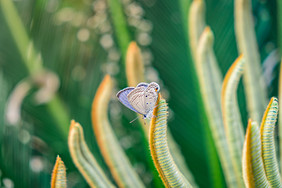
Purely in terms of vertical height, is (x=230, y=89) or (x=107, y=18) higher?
(x=107, y=18)

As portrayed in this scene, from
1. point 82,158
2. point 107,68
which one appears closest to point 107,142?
point 82,158

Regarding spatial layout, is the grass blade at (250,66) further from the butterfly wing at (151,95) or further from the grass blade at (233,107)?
the butterfly wing at (151,95)

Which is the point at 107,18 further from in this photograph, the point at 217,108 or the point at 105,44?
the point at 217,108

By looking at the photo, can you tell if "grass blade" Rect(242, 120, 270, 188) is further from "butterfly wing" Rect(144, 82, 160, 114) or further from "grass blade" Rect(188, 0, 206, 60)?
"grass blade" Rect(188, 0, 206, 60)

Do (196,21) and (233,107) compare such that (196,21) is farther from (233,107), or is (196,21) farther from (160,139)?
(160,139)

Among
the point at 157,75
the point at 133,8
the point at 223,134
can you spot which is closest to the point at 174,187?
the point at 223,134
